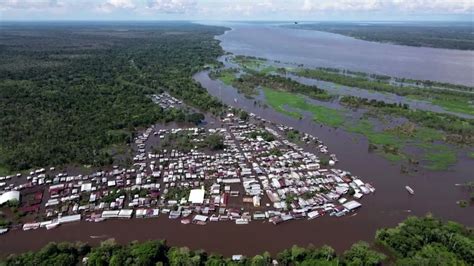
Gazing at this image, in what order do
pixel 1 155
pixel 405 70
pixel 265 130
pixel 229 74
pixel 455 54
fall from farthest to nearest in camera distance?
1. pixel 455 54
2. pixel 405 70
3. pixel 229 74
4. pixel 265 130
5. pixel 1 155

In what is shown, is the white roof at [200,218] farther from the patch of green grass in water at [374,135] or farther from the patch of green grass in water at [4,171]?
the patch of green grass in water at [374,135]

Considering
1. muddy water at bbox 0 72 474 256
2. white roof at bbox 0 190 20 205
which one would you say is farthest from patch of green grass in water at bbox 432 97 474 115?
white roof at bbox 0 190 20 205

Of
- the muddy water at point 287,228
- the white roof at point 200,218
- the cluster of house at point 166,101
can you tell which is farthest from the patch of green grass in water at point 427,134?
the cluster of house at point 166,101

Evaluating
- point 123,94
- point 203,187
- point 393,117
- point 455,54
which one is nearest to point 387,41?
point 455,54

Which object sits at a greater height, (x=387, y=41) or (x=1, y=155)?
(x=387, y=41)

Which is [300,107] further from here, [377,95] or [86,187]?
[86,187]

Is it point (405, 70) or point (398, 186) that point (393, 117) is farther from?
point (405, 70)

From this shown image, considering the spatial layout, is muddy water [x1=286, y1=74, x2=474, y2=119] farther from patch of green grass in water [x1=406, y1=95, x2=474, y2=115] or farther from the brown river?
the brown river
